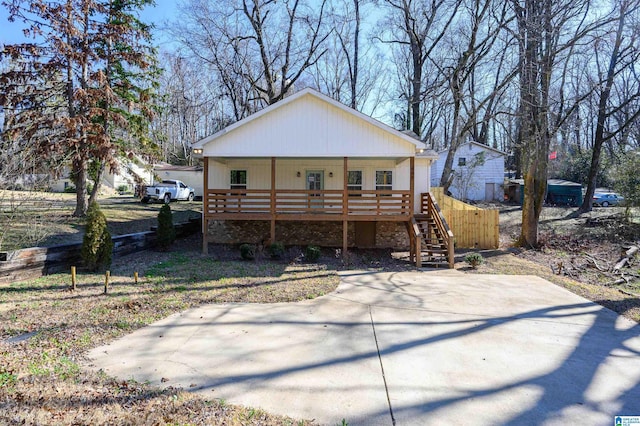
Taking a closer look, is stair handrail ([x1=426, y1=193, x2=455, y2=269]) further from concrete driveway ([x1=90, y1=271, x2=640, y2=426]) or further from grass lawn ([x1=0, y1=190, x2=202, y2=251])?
grass lawn ([x1=0, y1=190, x2=202, y2=251])

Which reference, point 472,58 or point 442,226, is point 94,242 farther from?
point 472,58

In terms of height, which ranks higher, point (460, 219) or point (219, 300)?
point (460, 219)

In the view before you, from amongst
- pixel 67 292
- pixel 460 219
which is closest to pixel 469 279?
pixel 460 219

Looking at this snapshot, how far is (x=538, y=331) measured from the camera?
520 cm

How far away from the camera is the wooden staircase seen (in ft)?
34.1

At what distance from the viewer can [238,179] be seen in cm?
1396

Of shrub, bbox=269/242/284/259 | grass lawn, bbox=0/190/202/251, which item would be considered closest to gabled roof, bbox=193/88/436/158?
shrub, bbox=269/242/284/259

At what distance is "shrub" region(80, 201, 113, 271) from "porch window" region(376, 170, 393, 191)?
952 centimetres

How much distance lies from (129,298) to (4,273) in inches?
113

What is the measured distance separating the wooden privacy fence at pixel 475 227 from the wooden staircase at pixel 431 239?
1.01m

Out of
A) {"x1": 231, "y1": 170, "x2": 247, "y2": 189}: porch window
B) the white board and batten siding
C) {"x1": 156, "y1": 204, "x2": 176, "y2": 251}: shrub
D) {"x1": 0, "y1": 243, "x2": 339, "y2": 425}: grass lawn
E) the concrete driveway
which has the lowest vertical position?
the concrete driveway

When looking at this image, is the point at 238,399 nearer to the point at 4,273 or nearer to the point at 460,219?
the point at 4,273

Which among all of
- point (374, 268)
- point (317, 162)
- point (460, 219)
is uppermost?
point (317, 162)

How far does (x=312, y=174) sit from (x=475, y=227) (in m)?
6.80
